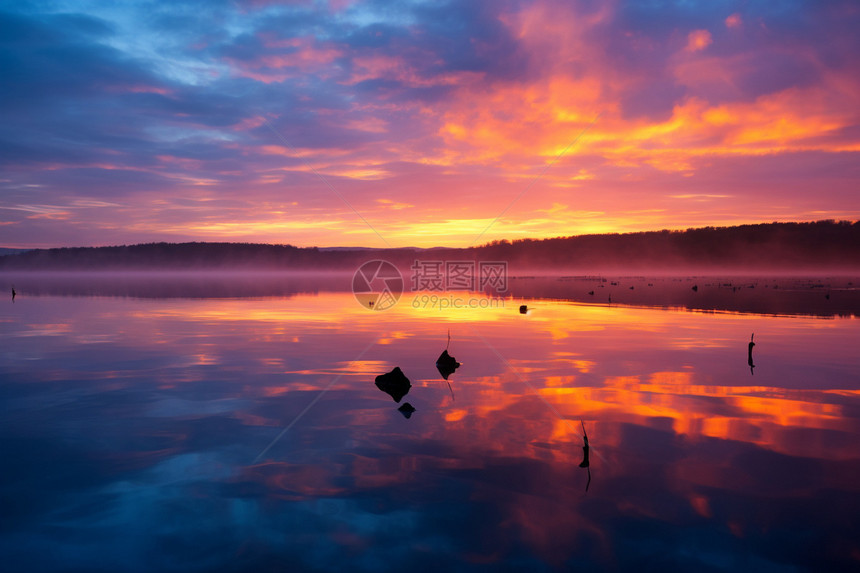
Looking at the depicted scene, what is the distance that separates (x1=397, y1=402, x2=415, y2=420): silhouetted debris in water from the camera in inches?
543

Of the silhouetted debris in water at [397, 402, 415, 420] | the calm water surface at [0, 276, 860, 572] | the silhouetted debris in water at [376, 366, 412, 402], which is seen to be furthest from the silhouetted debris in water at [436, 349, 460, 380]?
the silhouetted debris in water at [397, 402, 415, 420]

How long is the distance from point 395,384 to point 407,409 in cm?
220

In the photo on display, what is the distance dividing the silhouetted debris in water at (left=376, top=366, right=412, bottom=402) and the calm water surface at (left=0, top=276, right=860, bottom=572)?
0.33 metres

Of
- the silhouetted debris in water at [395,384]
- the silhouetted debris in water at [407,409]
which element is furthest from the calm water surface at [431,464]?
the silhouetted debris in water at [395,384]

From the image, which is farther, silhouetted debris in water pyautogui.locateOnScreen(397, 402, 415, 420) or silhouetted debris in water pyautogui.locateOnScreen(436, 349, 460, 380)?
silhouetted debris in water pyautogui.locateOnScreen(436, 349, 460, 380)

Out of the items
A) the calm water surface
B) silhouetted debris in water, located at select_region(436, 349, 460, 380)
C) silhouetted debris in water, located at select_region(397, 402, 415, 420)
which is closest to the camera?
the calm water surface

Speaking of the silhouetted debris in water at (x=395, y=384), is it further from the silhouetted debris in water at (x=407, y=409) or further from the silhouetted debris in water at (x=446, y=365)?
the silhouetted debris in water at (x=446, y=365)

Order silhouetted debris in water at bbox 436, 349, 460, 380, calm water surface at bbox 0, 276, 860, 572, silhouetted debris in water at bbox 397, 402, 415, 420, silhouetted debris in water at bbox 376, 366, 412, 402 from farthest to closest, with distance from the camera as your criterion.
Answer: silhouetted debris in water at bbox 436, 349, 460, 380 < silhouetted debris in water at bbox 376, 366, 412, 402 < silhouetted debris in water at bbox 397, 402, 415, 420 < calm water surface at bbox 0, 276, 860, 572

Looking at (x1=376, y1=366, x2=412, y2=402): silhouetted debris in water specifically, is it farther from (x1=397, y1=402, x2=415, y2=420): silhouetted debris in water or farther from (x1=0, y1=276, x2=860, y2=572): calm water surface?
(x1=397, y1=402, x2=415, y2=420): silhouetted debris in water

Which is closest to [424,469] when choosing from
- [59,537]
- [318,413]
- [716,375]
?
[318,413]

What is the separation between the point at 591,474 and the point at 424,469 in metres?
3.05

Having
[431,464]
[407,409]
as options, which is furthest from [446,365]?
[431,464]

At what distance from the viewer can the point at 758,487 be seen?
30.3 ft

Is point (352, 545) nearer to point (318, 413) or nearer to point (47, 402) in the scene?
point (318, 413)
